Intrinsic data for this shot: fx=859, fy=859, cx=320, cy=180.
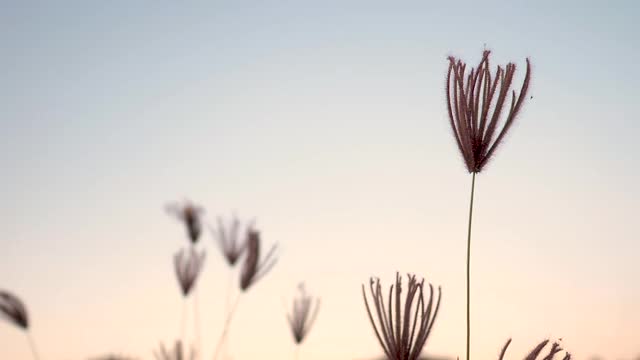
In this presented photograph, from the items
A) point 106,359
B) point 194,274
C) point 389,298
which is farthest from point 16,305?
point 389,298

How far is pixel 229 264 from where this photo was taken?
8477 millimetres

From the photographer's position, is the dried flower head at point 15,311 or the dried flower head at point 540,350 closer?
the dried flower head at point 540,350

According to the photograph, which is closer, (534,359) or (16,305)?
(534,359)

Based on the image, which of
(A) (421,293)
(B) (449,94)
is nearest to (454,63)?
(B) (449,94)

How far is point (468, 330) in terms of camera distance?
2.94 m

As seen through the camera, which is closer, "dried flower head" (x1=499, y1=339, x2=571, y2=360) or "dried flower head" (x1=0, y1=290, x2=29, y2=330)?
"dried flower head" (x1=499, y1=339, x2=571, y2=360)

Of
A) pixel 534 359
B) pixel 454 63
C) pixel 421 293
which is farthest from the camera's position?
Answer: pixel 454 63

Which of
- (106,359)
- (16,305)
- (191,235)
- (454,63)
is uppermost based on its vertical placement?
(454,63)

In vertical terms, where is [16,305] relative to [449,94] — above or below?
below

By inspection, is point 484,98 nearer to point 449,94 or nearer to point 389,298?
point 449,94

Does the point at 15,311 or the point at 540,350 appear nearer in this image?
the point at 540,350

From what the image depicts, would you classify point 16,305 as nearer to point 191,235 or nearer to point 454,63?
point 191,235

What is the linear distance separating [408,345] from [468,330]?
48 centimetres

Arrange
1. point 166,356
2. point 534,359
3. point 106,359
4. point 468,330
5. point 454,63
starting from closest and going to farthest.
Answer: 1. point 468,330
2. point 534,359
3. point 454,63
4. point 166,356
5. point 106,359
